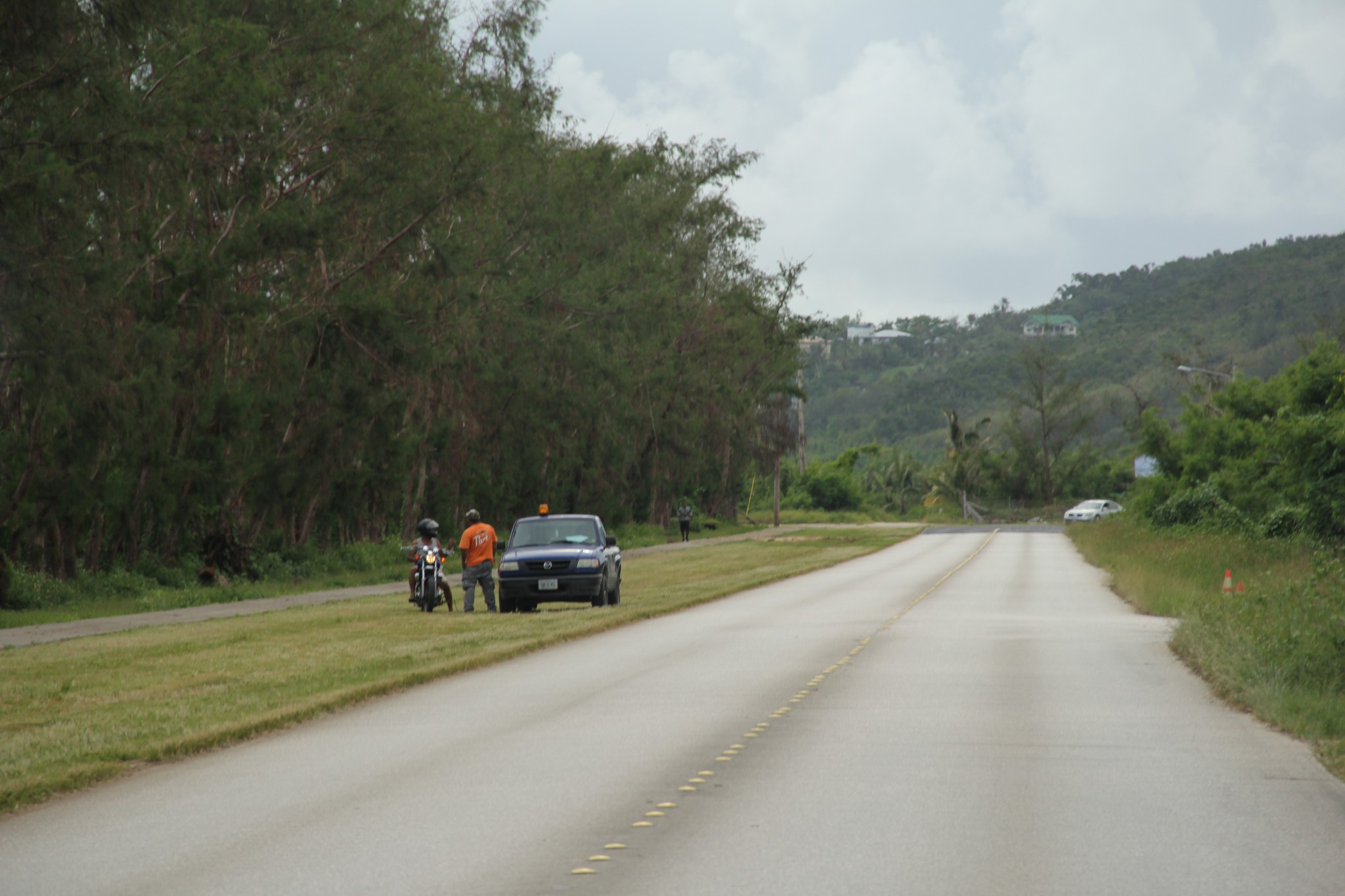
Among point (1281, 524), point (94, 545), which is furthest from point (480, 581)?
point (1281, 524)

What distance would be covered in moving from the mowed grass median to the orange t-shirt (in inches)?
40.3

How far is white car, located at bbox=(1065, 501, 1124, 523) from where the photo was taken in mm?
94062

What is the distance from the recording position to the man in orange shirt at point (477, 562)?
2694cm

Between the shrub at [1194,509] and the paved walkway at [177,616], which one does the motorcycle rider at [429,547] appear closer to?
the paved walkway at [177,616]

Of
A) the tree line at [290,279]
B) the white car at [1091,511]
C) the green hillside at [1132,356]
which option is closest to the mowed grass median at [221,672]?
the tree line at [290,279]

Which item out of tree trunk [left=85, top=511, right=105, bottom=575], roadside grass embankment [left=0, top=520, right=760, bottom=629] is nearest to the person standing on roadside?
roadside grass embankment [left=0, top=520, right=760, bottom=629]

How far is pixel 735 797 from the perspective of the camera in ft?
30.7

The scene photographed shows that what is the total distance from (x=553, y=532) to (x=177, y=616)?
22.4ft

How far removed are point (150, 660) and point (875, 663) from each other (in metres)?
8.73

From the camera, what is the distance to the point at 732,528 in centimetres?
8406

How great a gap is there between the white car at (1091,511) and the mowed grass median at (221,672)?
2642 inches

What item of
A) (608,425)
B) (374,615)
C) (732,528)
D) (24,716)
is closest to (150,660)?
(24,716)

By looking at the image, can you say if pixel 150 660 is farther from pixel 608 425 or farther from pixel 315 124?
pixel 608 425

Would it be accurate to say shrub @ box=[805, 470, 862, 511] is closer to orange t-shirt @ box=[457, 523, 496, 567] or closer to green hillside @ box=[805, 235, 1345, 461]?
green hillside @ box=[805, 235, 1345, 461]
